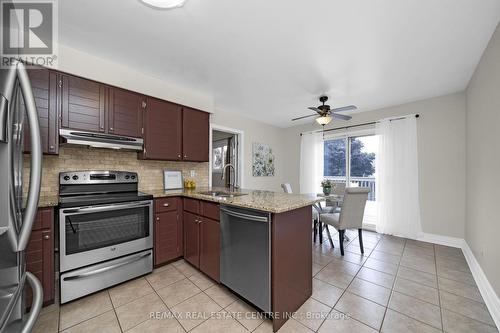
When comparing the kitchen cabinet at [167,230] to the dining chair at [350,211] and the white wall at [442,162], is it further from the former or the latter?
the white wall at [442,162]

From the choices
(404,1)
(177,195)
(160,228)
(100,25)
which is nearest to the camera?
(404,1)

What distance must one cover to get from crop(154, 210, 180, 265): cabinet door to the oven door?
0.10 meters

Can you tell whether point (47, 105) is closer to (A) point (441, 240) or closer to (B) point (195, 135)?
(B) point (195, 135)

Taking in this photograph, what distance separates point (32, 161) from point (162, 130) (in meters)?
2.17

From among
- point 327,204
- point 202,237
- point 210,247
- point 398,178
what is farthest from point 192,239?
point 398,178

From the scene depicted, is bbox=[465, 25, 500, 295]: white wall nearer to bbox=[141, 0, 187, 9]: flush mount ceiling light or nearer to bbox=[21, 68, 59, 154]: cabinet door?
bbox=[141, 0, 187, 9]: flush mount ceiling light

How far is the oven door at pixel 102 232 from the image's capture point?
A: 173 cm

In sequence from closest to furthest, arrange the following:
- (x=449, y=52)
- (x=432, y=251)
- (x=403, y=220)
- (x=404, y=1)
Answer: (x=404, y=1)
(x=449, y=52)
(x=432, y=251)
(x=403, y=220)

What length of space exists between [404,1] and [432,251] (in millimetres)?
3309

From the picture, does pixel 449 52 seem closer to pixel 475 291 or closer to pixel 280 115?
pixel 475 291

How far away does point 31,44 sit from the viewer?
1918mm

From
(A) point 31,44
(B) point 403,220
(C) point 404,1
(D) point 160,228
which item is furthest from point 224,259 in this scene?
(B) point 403,220

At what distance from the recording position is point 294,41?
1941 mm

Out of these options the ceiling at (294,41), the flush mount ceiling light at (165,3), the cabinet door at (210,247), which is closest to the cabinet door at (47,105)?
the ceiling at (294,41)
